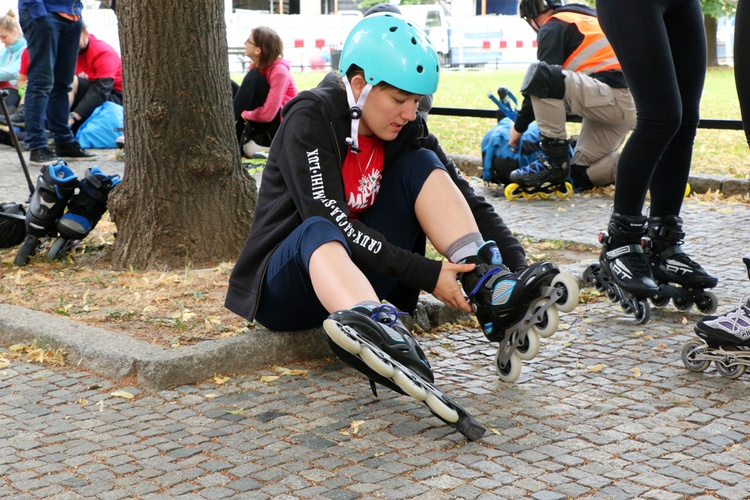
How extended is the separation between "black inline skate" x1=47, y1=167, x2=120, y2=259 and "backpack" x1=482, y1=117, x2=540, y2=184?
3.48 m

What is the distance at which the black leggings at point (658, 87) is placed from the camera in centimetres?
410

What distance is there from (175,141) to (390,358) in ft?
8.32

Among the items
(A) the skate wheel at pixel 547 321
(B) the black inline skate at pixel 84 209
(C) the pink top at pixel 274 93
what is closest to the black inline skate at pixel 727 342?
(A) the skate wheel at pixel 547 321

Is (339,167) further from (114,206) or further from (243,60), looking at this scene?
(243,60)

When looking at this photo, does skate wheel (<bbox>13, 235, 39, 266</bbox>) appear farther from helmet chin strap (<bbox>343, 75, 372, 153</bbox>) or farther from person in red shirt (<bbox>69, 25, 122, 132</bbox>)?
person in red shirt (<bbox>69, 25, 122, 132</bbox>)

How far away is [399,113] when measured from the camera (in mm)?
3469

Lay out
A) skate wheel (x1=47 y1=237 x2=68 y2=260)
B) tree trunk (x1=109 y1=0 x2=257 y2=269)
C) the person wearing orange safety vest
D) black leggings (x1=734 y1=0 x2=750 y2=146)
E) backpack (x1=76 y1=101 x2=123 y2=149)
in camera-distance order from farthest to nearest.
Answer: backpack (x1=76 y1=101 x2=123 y2=149), the person wearing orange safety vest, skate wheel (x1=47 y1=237 x2=68 y2=260), tree trunk (x1=109 y1=0 x2=257 y2=269), black leggings (x1=734 y1=0 x2=750 y2=146)

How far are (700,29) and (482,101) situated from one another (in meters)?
13.8

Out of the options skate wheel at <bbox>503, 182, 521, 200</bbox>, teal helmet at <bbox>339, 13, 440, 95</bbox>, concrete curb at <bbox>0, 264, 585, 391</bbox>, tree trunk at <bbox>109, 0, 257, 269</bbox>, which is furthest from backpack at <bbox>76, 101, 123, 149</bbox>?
teal helmet at <bbox>339, 13, 440, 95</bbox>

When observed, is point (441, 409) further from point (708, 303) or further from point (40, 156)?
point (40, 156)

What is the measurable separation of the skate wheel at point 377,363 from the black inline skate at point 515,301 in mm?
515

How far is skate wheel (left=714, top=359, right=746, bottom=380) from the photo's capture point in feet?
11.5

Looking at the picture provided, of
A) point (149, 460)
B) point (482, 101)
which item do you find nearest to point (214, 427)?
point (149, 460)

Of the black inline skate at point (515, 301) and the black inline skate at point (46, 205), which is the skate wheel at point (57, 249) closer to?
the black inline skate at point (46, 205)
